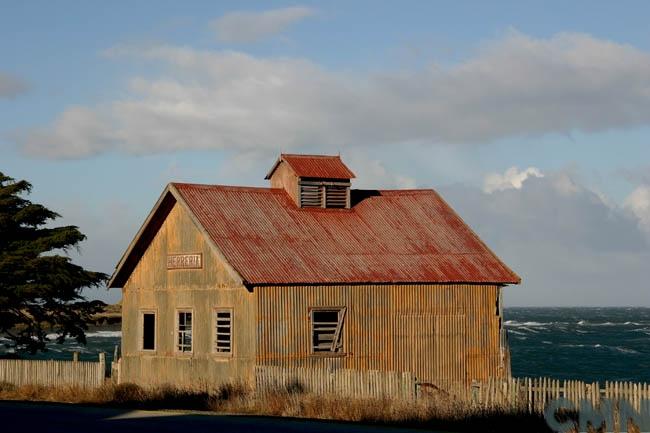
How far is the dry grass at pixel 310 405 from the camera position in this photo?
27.5 m

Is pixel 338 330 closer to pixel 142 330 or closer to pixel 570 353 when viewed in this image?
pixel 142 330

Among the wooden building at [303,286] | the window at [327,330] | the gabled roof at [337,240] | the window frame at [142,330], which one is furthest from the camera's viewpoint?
the window frame at [142,330]

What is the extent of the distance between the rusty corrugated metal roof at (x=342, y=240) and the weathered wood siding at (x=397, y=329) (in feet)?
1.57

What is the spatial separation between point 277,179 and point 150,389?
35.2 feet

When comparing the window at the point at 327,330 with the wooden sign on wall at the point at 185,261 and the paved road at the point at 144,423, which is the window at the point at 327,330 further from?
the paved road at the point at 144,423

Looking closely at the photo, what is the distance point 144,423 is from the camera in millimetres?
26344

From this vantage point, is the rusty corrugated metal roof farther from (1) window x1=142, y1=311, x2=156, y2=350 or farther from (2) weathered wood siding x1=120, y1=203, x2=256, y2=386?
(1) window x1=142, y1=311, x2=156, y2=350

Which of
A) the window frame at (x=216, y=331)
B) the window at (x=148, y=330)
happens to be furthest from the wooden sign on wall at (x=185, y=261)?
the window at (x=148, y=330)

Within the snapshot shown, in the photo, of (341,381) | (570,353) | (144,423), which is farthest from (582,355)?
(144,423)

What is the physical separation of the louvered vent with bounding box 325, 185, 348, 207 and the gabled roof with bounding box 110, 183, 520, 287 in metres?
0.45

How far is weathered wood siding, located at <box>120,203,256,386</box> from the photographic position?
36.4m

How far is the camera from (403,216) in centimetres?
4288

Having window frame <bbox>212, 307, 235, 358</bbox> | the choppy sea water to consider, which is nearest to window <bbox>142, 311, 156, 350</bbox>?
window frame <bbox>212, 307, 235, 358</bbox>

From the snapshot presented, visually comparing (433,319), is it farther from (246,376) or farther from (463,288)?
(246,376)
